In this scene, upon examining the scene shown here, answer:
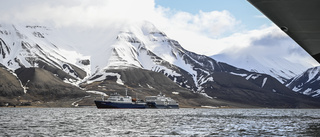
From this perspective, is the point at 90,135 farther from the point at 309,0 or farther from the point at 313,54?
the point at 309,0

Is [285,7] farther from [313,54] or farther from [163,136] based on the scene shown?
[163,136]

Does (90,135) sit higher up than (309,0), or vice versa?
(309,0)

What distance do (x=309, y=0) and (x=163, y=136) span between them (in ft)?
90.8

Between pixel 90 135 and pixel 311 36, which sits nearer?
pixel 311 36

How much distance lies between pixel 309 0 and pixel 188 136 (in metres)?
27.2

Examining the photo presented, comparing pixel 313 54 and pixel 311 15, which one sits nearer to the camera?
pixel 311 15

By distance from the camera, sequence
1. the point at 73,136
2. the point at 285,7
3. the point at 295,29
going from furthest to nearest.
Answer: the point at 73,136, the point at 295,29, the point at 285,7

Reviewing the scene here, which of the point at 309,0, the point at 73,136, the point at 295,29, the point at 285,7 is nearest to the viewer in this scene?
the point at 309,0

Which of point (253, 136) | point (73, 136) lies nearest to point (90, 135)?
point (73, 136)

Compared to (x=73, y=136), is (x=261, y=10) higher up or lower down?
higher up

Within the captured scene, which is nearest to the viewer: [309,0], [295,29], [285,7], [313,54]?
[309,0]

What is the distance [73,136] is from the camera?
139ft

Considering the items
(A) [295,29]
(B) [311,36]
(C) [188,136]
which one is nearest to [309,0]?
(A) [295,29]

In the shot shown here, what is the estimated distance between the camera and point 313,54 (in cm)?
2705
